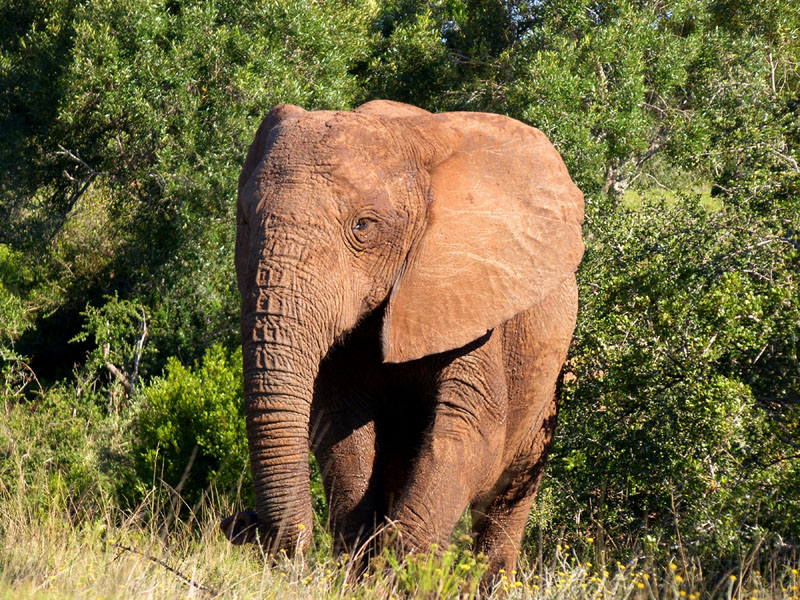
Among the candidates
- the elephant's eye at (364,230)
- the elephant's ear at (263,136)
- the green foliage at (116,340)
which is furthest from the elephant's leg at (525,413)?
the green foliage at (116,340)

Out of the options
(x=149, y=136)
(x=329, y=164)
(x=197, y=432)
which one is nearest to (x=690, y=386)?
(x=329, y=164)

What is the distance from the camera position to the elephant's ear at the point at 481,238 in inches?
187

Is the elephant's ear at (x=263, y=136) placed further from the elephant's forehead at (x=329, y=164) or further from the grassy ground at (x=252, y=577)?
the grassy ground at (x=252, y=577)

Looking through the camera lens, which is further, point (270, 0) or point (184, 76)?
point (270, 0)

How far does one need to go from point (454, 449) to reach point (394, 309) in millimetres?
749

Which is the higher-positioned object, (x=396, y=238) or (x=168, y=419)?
(x=396, y=238)

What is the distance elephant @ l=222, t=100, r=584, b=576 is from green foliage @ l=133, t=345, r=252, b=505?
262cm

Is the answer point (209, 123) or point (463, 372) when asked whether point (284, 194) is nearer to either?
point (463, 372)

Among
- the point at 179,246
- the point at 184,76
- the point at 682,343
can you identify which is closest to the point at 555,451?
the point at 682,343

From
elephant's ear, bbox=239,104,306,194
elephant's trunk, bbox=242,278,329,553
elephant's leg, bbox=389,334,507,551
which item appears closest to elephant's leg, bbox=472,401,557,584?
elephant's leg, bbox=389,334,507,551

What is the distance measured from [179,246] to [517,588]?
630 centimetres

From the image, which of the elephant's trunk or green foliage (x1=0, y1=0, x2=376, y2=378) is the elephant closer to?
the elephant's trunk

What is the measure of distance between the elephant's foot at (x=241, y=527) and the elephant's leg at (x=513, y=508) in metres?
1.98

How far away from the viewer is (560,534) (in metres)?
6.92
